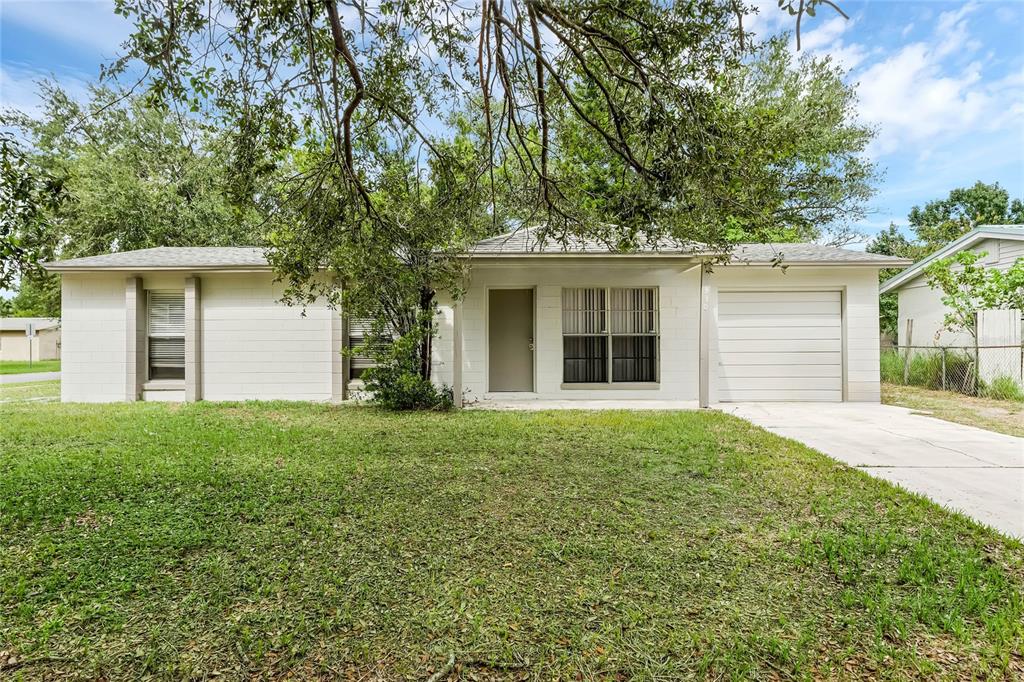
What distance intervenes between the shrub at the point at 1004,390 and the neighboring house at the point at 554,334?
245 centimetres

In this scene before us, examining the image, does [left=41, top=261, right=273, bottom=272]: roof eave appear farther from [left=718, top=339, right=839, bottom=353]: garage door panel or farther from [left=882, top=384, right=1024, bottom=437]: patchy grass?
[left=882, top=384, right=1024, bottom=437]: patchy grass

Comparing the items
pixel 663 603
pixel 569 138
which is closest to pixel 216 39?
pixel 569 138

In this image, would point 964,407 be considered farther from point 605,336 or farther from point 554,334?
point 554,334

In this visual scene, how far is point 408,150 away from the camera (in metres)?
5.84

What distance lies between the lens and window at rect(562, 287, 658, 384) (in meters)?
9.32

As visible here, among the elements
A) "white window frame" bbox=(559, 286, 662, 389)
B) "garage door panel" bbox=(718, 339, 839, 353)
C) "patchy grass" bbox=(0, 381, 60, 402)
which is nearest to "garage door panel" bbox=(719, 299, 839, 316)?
"garage door panel" bbox=(718, 339, 839, 353)

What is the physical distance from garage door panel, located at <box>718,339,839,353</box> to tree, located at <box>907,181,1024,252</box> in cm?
2312

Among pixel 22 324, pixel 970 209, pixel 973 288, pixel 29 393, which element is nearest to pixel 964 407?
pixel 973 288

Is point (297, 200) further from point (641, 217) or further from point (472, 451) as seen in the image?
point (641, 217)

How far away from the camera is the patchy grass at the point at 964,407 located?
22.1 feet

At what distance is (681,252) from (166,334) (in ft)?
31.7

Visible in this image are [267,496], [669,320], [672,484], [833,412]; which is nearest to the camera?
[267,496]

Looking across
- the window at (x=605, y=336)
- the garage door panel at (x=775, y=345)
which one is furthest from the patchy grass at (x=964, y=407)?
the window at (x=605, y=336)

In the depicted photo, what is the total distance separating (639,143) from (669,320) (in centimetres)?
505
